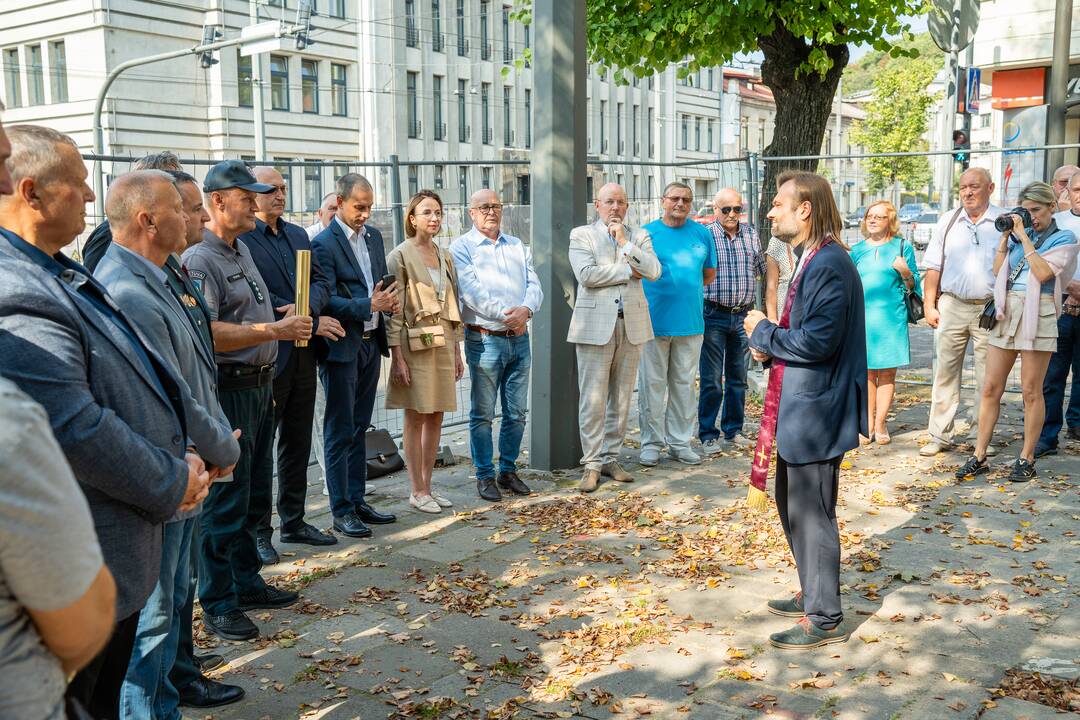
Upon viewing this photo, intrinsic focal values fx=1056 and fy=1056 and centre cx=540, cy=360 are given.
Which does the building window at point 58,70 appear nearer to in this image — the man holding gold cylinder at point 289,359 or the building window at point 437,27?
the building window at point 437,27

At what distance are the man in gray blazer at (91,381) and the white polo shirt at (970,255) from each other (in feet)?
23.2

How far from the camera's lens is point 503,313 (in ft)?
25.4

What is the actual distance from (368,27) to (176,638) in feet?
135

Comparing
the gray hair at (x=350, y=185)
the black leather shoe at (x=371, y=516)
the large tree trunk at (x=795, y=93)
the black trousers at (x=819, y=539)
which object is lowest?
the black leather shoe at (x=371, y=516)

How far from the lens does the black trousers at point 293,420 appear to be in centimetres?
637

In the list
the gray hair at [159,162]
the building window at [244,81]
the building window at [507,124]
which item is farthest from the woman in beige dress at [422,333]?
the building window at [507,124]

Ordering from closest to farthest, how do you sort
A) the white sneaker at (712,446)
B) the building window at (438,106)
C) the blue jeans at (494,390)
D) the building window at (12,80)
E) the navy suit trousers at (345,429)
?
the navy suit trousers at (345,429), the blue jeans at (494,390), the white sneaker at (712,446), the building window at (12,80), the building window at (438,106)

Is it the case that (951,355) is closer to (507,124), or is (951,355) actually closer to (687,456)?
(687,456)

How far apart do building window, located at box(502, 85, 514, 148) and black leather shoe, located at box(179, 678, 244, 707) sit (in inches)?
1880

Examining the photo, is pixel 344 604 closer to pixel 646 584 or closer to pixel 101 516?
pixel 646 584

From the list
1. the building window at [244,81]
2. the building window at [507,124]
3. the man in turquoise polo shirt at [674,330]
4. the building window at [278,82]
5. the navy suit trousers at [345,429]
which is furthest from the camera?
the building window at [507,124]

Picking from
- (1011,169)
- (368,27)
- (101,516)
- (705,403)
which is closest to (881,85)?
(368,27)

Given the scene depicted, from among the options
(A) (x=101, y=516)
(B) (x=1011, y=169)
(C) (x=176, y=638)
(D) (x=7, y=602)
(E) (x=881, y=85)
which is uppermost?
(E) (x=881, y=85)

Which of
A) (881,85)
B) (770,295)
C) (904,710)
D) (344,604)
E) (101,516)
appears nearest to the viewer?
(101,516)
